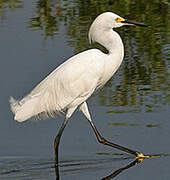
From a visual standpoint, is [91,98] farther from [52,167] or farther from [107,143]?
[52,167]

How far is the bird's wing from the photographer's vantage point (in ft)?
19.7

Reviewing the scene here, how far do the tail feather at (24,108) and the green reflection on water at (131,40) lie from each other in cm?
97

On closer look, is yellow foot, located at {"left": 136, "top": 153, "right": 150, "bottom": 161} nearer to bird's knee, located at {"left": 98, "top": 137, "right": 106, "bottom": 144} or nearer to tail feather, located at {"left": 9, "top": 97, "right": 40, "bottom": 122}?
bird's knee, located at {"left": 98, "top": 137, "right": 106, "bottom": 144}

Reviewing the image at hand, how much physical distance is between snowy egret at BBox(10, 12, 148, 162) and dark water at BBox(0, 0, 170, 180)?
0.20m

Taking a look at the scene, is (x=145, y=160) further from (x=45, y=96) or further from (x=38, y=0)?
(x=38, y=0)

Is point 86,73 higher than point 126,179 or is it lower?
higher

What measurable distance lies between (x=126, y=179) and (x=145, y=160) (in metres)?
0.45

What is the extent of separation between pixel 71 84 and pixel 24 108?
1.53ft

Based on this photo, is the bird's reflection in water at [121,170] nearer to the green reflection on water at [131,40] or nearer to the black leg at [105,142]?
the black leg at [105,142]

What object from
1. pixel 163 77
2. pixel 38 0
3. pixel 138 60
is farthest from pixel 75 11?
pixel 163 77

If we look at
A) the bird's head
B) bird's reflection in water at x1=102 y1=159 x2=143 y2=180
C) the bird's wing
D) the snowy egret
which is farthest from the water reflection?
the bird's head

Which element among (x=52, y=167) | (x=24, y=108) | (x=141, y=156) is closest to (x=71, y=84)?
(x=24, y=108)

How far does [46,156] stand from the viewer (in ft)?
19.8

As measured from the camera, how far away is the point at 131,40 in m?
8.83
